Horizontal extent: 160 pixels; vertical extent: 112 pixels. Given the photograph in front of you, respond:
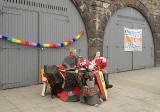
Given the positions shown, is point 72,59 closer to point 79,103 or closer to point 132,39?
point 79,103

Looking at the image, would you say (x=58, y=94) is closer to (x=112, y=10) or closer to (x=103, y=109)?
(x=103, y=109)

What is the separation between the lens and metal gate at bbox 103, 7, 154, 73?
879 centimetres

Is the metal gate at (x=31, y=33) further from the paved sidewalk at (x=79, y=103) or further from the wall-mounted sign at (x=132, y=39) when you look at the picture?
the wall-mounted sign at (x=132, y=39)

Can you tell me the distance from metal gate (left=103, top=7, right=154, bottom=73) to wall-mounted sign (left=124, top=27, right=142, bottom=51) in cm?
22

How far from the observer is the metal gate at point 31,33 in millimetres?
5801

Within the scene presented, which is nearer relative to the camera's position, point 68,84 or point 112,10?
point 68,84

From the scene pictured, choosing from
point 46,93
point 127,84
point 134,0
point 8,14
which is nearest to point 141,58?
point 134,0

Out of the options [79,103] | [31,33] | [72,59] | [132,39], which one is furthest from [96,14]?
[79,103]

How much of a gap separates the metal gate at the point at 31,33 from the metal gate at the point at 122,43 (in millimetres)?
2127

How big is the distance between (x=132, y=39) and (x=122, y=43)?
83 centimetres

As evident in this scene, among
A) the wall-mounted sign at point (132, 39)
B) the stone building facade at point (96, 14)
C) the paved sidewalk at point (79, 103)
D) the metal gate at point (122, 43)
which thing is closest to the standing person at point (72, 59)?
the paved sidewalk at point (79, 103)

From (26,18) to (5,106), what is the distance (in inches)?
A: 121

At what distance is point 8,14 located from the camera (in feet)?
19.0

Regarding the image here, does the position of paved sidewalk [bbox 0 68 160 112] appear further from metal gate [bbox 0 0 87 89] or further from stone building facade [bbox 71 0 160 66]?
stone building facade [bbox 71 0 160 66]
